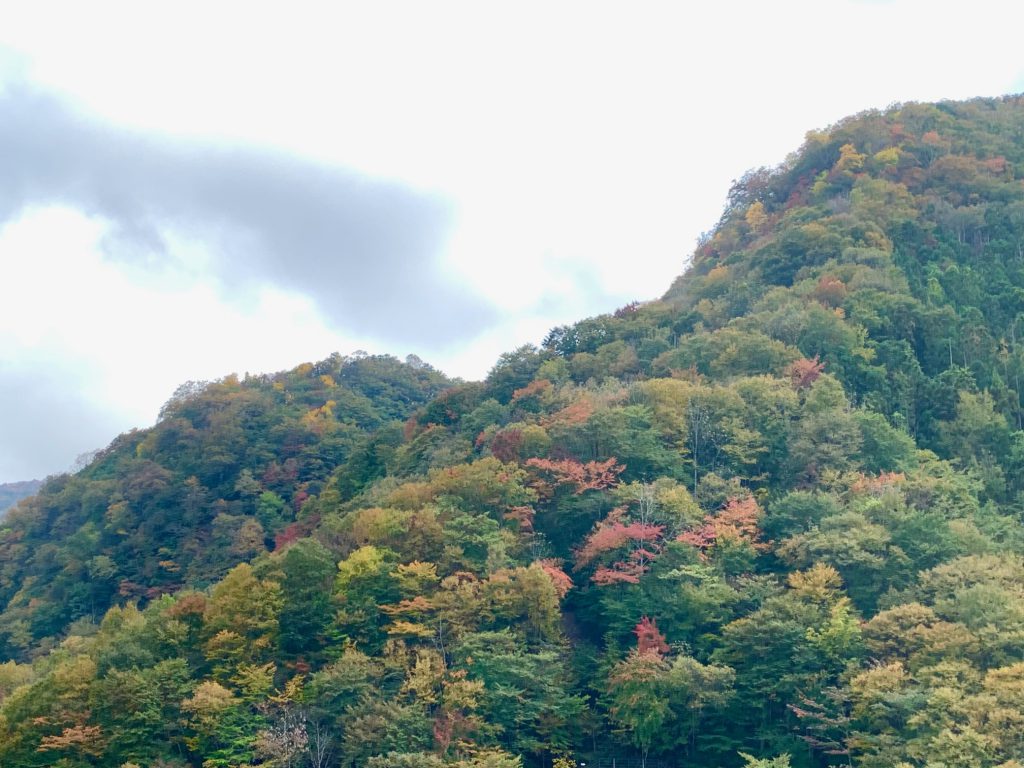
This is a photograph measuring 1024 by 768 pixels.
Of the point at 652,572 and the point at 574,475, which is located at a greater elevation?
the point at 574,475

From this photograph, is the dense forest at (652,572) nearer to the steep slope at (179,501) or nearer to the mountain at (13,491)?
the steep slope at (179,501)

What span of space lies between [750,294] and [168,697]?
40.6 meters

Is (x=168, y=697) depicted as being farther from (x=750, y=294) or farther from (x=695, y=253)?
(x=695, y=253)

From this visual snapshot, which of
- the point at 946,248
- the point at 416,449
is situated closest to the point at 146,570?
the point at 416,449

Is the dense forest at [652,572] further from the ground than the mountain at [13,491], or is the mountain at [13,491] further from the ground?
the mountain at [13,491]

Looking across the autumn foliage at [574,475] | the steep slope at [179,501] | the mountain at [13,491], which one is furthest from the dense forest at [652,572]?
the mountain at [13,491]

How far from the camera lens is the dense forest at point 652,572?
31297mm

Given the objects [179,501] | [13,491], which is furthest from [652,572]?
[13,491]

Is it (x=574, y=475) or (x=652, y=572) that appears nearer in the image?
(x=652, y=572)

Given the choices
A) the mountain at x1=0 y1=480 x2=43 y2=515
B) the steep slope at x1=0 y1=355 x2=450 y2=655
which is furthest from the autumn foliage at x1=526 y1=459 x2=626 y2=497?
the mountain at x1=0 y1=480 x2=43 y2=515

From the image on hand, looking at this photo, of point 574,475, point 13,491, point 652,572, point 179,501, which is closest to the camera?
point 652,572

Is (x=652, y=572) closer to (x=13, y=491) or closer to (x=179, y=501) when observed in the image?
(x=179, y=501)

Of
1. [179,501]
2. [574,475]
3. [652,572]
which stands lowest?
[652,572]

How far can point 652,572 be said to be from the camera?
3659cm
